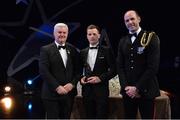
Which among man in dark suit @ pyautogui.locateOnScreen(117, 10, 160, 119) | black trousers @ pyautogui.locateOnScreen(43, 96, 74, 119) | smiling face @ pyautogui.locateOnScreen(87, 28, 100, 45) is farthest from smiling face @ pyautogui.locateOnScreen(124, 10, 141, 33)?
black trousers @ pyautogui.locateOnScreen(43, 96, 74, 119)

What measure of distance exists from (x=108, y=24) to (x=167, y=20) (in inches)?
52.5

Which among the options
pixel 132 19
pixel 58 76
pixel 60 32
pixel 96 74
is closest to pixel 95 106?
pixel 96 74

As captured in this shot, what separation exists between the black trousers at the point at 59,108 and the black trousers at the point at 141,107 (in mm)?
626

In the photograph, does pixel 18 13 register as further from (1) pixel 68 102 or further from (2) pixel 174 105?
(1) pixel 68 102

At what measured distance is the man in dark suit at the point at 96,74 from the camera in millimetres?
3787

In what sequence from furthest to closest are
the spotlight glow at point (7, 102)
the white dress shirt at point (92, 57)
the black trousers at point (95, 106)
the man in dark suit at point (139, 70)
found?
the spotlight glow at point (7, 102)
the white dress shirt at point (92, 57)
the black trousers at point (95, 106)
the man in dark suit at point (139, 70)

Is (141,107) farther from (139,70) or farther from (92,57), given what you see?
(92,57)

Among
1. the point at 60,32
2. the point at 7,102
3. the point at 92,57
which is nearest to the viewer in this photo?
the point at 60,32

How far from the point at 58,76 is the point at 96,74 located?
418 mm

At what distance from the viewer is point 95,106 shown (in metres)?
3.85

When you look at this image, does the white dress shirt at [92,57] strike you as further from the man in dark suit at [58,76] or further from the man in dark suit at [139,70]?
the man in dark suit at [139,70]

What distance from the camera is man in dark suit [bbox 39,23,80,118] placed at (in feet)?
12.0

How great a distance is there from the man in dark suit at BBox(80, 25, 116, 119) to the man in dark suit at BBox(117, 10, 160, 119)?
35 cm

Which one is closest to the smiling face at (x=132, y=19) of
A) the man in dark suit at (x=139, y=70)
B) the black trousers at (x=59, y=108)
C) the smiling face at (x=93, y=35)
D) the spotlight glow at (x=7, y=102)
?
the man in dark suit at (x=139, y=70)
